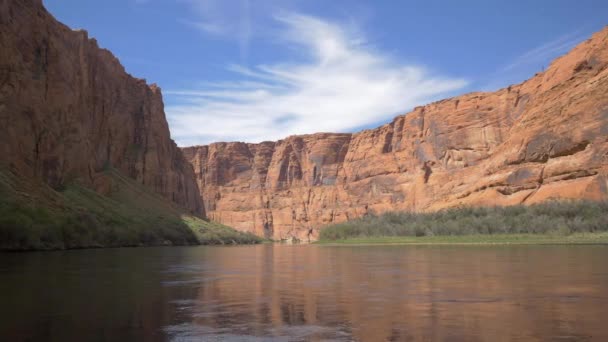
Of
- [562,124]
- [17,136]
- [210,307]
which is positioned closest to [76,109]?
[17,136]

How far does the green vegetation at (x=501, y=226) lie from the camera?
56844mm

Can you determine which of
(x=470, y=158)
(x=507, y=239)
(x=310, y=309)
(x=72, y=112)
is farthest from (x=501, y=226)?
(x=72, y=112)

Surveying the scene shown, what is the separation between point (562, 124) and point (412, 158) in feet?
218

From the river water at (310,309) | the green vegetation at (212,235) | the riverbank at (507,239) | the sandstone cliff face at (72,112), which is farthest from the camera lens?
the green vegetation at (212,235)

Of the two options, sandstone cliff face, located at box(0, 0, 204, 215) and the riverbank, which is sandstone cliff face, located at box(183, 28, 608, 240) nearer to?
the riverbank

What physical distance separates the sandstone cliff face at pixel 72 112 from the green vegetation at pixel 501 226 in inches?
1898

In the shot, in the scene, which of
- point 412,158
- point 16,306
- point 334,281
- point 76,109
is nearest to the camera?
point 16,306

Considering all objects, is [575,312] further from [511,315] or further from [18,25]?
[18,25]

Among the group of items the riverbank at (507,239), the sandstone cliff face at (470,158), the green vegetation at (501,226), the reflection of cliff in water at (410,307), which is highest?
the sandstone cliff face at (470,158)

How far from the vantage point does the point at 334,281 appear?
1859 centimetres

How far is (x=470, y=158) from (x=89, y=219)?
85521 mm

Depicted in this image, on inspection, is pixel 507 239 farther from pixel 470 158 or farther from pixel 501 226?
pixel 470 158

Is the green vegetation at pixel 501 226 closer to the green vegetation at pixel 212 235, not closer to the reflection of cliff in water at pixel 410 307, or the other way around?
the green vegetation at pixel 212 235

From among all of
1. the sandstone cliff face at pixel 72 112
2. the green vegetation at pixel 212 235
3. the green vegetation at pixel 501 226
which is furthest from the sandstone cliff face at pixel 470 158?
the sandstone cliff face at pixel 72 112
